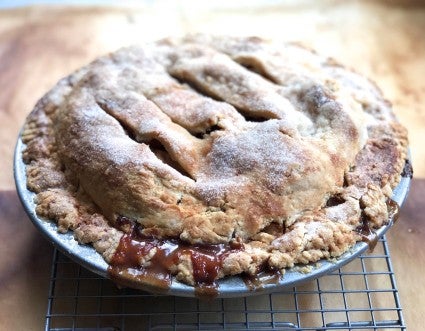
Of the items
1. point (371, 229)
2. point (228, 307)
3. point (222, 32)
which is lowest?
point (228, 307)

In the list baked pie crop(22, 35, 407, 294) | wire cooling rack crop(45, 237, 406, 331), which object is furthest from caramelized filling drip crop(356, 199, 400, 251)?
wire cooling rack crop(45, 237, 406, 331)

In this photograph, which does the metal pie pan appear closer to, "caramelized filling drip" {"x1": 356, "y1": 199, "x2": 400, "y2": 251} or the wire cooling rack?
"caramelized filling drip" {"x1": 356, "y1": 199, "x2": 400, "y2": 251}

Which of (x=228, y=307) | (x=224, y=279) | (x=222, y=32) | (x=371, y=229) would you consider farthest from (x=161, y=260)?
(x=222, y=32)

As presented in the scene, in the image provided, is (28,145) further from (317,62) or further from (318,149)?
(317,62)

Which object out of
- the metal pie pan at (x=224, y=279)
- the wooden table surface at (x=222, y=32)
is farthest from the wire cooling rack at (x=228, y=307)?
the wooden table surface at (x=222, y=32)

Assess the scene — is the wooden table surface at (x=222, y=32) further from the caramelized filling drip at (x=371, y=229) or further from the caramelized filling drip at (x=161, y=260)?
the caramelized filling drip at (x=161, y=260)

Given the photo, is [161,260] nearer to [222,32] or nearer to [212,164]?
[212,164]
